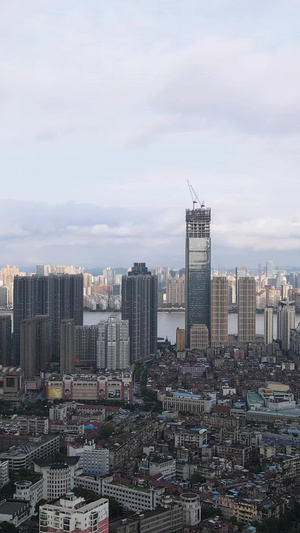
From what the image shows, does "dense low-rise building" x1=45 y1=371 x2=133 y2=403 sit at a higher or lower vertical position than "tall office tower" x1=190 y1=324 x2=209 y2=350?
lower

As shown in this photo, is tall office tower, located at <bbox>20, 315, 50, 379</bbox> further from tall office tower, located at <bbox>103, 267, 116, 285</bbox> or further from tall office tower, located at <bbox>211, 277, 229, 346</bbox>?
tall office tower, located at <bbox>103, 267, 116, 285</bbox>

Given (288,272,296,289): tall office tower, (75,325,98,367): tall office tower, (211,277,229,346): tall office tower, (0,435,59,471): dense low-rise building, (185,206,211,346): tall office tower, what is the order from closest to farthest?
(0,435,59,471): dense low-rise building < (75,325,98,367): tall office tower < (211,277,229,346): tall office tower < (185,206,211,346): tall office tower < (288,272,296,289): tall office tower

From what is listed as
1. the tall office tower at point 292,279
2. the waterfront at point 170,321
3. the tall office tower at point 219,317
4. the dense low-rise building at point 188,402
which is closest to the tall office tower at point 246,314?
the tall office tower at point 219,317

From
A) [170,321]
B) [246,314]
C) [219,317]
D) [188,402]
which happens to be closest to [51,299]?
[219,317]

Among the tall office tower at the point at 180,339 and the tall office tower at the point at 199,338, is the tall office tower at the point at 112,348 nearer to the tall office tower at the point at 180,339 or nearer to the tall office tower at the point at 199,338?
the tall office tower at the point at 180,339

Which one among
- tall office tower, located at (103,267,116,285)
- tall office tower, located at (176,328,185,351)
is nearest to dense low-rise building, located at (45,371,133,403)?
tall office tower, located at (176,328,185,351)

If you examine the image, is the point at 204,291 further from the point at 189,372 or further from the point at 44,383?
the point at 44,383
